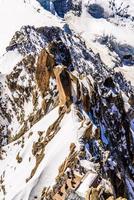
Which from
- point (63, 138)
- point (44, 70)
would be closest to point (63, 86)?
point (44, 70)

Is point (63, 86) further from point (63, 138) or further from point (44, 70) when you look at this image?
point (63, 138)

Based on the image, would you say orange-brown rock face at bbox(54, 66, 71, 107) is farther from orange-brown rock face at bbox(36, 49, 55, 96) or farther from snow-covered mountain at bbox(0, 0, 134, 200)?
orange-brown rock face at bbox(36, 49, 55, 96)

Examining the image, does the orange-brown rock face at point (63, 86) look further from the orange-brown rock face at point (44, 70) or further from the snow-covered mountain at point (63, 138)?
the orange-brown rock face at point (44, 70)

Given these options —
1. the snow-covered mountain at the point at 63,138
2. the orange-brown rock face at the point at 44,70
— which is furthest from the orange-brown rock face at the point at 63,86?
the orange-brown rock face at the point at 44,70

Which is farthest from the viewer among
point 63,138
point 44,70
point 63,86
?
point 44,70

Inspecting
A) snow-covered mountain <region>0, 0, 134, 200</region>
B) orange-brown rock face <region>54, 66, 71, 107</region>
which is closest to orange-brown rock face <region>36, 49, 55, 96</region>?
snow-covered mountain <region>0, 0, 134, 200</region>
